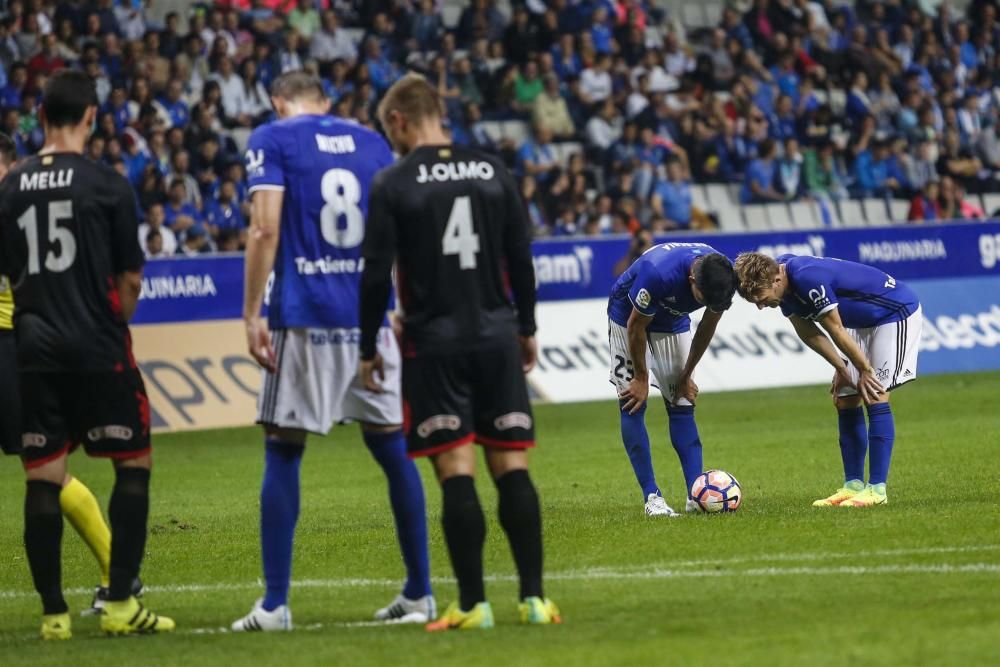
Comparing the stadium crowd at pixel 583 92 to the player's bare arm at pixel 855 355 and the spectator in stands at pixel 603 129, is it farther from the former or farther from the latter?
the player's bare arm at pixel 855 355

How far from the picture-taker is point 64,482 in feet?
27.5

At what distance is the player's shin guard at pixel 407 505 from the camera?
25.6 feet

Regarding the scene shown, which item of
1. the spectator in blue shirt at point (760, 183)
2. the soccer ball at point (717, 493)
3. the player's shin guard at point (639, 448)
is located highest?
the spectator in blue shirt at point (760, 183)

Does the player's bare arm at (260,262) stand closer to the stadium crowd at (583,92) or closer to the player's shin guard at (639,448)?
the player's shin guard at (639,448)

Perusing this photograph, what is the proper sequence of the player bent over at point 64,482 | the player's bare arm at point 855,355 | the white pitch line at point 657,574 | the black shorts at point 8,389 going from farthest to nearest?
the player's bare arm at point 855,355 < the black shorts at point 8,389 < the player bent over at point 64,482 < the white pitch line at point 657,574

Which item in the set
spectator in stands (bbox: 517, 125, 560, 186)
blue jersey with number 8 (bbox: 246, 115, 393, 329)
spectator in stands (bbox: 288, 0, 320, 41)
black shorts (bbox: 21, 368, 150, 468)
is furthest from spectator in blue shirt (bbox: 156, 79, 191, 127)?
blue jersey with number 8 (bbox: 246, 115, 393, 329)

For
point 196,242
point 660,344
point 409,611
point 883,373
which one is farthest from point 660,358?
point 196,242

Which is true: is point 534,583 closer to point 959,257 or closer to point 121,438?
point 121,438

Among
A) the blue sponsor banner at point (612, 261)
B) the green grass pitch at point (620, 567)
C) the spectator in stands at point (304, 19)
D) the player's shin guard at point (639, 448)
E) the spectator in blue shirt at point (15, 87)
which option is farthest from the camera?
the spectator in stands at point (304, 19)

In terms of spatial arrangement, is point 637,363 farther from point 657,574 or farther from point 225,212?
point 225,212

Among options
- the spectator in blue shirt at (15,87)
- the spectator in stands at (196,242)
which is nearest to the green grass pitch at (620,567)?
the spectator in stands at (196,242)

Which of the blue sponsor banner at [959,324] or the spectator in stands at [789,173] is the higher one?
the spectator in stands at [789,173]

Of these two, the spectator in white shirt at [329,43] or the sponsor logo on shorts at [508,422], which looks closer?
the sponsor logo on shorts at [508,422]

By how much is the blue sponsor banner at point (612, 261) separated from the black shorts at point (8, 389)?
32.8 ft
